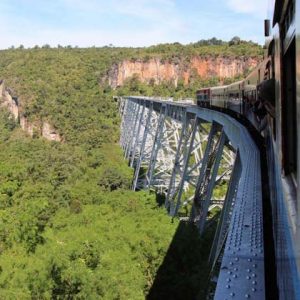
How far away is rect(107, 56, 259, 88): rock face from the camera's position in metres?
70.9

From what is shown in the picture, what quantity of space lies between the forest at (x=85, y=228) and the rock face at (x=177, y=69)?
13.5 meters

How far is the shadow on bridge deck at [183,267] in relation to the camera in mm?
11570

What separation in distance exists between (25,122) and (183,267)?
54.7 m

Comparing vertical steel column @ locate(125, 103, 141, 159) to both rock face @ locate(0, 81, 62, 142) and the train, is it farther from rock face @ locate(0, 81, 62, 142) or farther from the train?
the train

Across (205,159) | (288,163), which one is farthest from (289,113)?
(205,159)

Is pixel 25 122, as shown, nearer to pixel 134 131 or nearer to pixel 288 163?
pixel 134 131

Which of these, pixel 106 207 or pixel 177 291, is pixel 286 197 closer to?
pixel 177 291

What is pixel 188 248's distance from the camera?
13.4 metres

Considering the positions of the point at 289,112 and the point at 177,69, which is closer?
the point at 289,112

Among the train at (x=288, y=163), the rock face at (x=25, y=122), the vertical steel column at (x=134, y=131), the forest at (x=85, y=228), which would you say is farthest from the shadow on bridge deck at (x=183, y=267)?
the rock face at (x=25, y=122)

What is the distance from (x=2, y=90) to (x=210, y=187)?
70.4 m

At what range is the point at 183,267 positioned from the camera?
43.4 feet

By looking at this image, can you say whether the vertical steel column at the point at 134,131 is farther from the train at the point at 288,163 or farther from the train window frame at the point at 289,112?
the train window frame at the point at 289,112

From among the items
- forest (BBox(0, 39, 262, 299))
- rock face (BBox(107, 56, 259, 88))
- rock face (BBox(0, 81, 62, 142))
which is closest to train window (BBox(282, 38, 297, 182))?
forest (BBox(0, 39, 262, 299))
